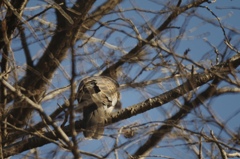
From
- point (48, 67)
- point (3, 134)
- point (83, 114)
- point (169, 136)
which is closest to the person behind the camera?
point (169, 136)

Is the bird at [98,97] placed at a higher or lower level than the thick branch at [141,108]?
higher

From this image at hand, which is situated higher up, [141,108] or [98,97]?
[98,97]

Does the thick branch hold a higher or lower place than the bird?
lower

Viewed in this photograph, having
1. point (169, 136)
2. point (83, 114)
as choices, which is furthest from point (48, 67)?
point (169, 136)

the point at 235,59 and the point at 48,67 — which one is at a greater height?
the point at 48,67

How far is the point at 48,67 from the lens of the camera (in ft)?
17.1

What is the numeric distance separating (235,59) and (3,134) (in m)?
2.33

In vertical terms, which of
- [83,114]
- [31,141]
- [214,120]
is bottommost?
[214,120]

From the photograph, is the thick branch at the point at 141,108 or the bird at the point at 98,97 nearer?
the thick branch at the point at 141,108

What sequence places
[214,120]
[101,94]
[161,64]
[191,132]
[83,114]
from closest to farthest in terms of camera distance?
[214,120] < [191,132] < [161,64] < [83,114] < [101,94]

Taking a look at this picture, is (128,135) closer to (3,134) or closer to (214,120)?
(214,120)

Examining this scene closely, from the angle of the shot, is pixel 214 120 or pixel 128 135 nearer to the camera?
pixel 214 120

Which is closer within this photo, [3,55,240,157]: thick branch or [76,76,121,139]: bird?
[3,55,240,157]: thick branch

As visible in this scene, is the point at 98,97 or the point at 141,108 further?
the point at 98,97
